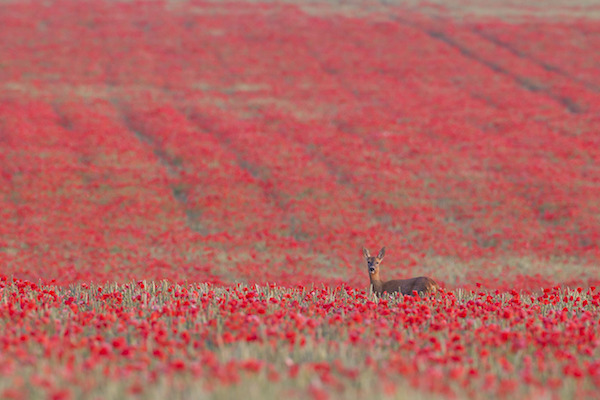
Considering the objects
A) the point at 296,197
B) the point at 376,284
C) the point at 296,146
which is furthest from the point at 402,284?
the point at 296,146

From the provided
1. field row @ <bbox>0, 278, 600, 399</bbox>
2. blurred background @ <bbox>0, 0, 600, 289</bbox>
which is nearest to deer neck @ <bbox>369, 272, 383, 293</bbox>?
field row @ <bbox>0, 278, 600, 399</bbox>

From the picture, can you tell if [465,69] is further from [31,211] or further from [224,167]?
[31,211]

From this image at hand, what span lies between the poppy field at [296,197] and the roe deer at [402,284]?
0.40 meters

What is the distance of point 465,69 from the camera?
52.1m

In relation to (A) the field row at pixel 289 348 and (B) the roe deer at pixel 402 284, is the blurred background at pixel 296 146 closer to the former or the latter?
(B) the roe deer at pixel 402 284

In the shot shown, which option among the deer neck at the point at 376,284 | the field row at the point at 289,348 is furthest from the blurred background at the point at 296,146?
the field row at the point at 289,348

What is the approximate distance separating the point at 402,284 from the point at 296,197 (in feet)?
54.1

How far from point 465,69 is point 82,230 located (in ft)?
111

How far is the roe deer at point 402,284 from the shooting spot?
12297mm

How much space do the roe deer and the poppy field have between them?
15.8 inches

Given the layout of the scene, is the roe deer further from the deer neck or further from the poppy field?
the poppy field

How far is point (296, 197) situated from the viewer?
2933 centimetres

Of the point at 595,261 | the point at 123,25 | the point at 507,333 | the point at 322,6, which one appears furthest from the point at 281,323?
the point at 322,6

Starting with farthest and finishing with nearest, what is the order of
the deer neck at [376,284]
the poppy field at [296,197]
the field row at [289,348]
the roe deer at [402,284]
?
the deer neck at [376,284], the roe deer at [402,284], the poppy field at [296,197], the field row at [289,348]
